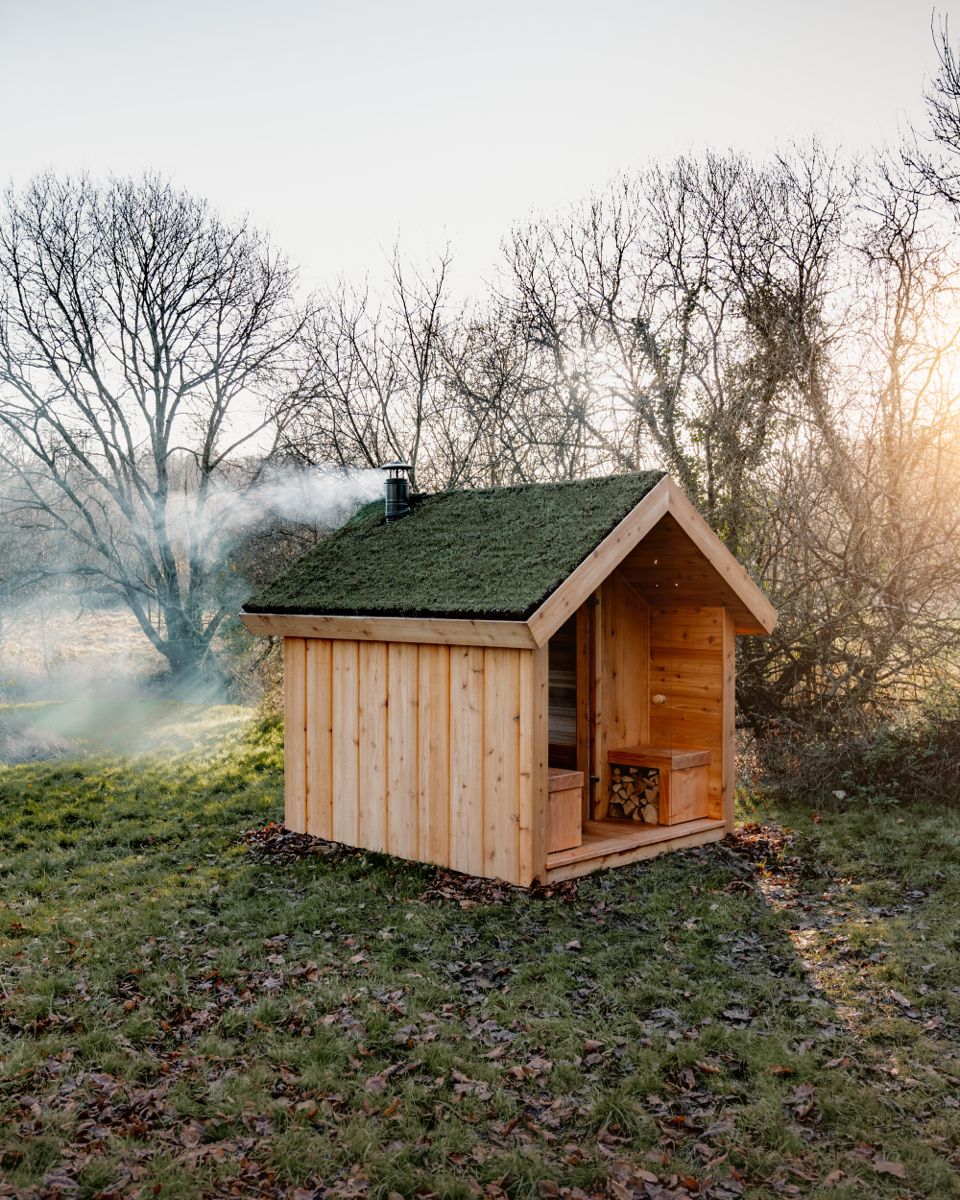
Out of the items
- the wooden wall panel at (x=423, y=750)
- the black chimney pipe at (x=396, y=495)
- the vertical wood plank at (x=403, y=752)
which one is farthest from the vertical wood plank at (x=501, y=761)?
→ the black chimney pipe at (x=396, y=495)

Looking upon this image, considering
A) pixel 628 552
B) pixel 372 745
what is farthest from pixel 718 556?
pixel 372 745

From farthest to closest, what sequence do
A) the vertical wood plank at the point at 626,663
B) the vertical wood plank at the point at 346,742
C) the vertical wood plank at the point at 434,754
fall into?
1. the vertical wood plank at the point at 626,663
2. the vertical wood plank at the point at 346,742
3. the vertical wood plank at the point at 434,754

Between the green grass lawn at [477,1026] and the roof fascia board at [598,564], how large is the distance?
199 cm

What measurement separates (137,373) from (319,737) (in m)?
11.8

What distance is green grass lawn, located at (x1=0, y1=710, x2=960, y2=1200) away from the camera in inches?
155

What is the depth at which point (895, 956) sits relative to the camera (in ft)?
20.2

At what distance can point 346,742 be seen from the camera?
28.0ft

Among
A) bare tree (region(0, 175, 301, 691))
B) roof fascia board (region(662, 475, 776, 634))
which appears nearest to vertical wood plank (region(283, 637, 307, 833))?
roof fascia board (region(662, 475, 776, 634))

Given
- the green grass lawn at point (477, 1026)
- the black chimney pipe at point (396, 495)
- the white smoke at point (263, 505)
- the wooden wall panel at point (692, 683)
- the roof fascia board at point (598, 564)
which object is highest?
the white smoke at point (263, 505)

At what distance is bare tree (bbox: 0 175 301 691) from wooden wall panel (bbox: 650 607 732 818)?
11481 millimetres

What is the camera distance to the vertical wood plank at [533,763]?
22.9 ft

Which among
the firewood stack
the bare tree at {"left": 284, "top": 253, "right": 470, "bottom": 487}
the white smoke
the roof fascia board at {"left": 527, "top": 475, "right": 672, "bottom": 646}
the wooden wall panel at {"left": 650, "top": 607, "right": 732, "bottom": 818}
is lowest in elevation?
the firewood stack

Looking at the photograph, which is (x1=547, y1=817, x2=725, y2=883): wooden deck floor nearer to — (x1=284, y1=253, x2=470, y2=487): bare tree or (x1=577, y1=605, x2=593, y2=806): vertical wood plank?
(x1=577, y1=605, x2=593, y2=806): vertical wood plank

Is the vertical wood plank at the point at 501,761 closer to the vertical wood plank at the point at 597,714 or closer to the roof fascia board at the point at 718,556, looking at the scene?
the vertical wood plank at the point at 597,714
